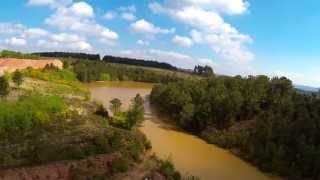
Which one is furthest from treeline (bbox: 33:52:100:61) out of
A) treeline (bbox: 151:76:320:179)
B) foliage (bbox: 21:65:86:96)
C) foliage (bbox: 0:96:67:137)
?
foliage (bbox: 0:96:67:137)

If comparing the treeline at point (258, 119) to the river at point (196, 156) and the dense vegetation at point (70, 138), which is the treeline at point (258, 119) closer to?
the river at point (196, 156)

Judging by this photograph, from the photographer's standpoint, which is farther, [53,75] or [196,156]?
Answer: [53,75]

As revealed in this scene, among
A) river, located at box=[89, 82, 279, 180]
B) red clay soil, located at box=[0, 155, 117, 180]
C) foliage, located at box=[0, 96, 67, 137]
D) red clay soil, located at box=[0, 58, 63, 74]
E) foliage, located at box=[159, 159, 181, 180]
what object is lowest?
river, located at box=[89, 82, 279, 180]

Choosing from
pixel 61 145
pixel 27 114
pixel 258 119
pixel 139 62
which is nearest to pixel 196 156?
pixel 258 119

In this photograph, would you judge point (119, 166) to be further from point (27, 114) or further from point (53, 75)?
point (53, 75)

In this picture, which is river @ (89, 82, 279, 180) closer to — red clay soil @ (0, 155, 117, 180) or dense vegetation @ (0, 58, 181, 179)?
dense vegetation @ (0, 58, 181, 179)

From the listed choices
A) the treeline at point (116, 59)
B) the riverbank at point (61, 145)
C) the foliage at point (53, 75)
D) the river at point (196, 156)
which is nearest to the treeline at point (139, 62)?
the treeline at point (116, 59)
